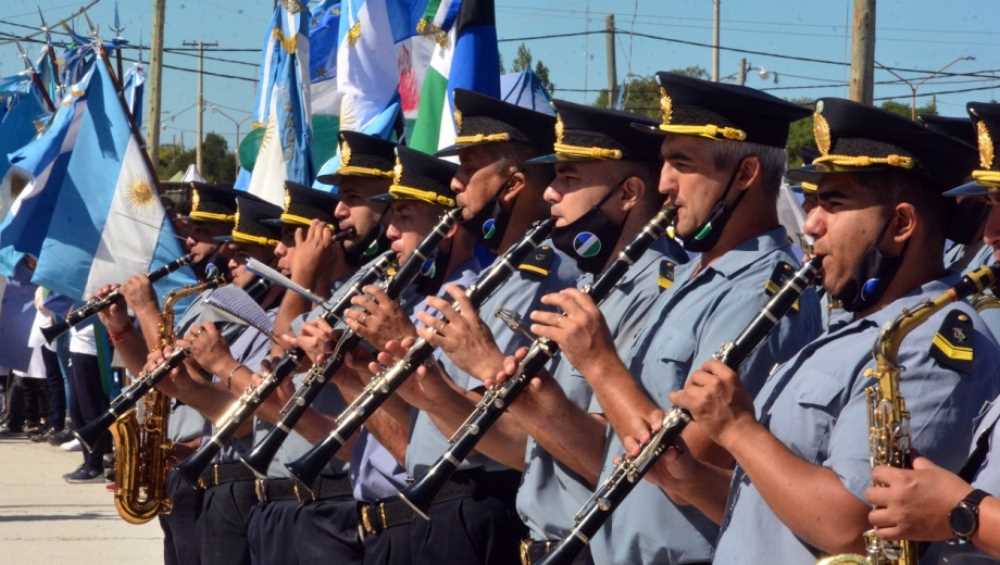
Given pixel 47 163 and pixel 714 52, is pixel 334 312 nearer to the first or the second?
pixel 47 163

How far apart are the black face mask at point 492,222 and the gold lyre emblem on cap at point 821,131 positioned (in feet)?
6.42

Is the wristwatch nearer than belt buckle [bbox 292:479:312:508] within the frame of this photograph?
Yes

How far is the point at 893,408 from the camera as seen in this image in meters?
3.43

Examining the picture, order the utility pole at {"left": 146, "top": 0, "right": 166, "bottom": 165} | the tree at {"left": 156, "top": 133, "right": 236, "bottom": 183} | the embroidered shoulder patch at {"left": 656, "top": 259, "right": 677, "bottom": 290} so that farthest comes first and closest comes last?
the tree at {"left": 156, "top": 133, "right": 236, "bottom": 183}, the utility pole at {"left": 146, "top": 0, "right": 166, "bottom": 165}, the embroidered shoulder patch at {"left": 656, "top": 259, "right": 677, "bottom": 290}

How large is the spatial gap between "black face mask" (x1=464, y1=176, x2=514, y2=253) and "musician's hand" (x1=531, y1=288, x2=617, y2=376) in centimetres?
163

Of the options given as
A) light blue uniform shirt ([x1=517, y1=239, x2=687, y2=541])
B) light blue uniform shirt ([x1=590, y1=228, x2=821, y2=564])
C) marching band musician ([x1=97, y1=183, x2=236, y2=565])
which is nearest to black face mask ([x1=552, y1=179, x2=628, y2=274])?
light blue uniform shirt ([x1=517, y1=239, x2=687, y2=541])

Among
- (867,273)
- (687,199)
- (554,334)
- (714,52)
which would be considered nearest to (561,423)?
(554,334)

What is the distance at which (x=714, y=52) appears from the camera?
32781 mm

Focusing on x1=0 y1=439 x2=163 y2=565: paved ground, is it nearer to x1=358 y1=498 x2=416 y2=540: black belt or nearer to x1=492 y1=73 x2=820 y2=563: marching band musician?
x1=358 y1=498 x2=416 y2=540: black belt

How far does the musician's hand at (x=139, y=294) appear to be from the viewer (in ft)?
28.7

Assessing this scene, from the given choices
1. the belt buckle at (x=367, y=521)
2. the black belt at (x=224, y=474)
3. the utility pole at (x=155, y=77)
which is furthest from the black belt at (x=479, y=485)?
the utility pole at (x=155, y=77)

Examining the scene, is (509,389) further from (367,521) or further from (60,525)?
(60,525)

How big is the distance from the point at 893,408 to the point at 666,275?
1.55 meters

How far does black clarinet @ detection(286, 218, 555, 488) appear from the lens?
5290 millimetres
